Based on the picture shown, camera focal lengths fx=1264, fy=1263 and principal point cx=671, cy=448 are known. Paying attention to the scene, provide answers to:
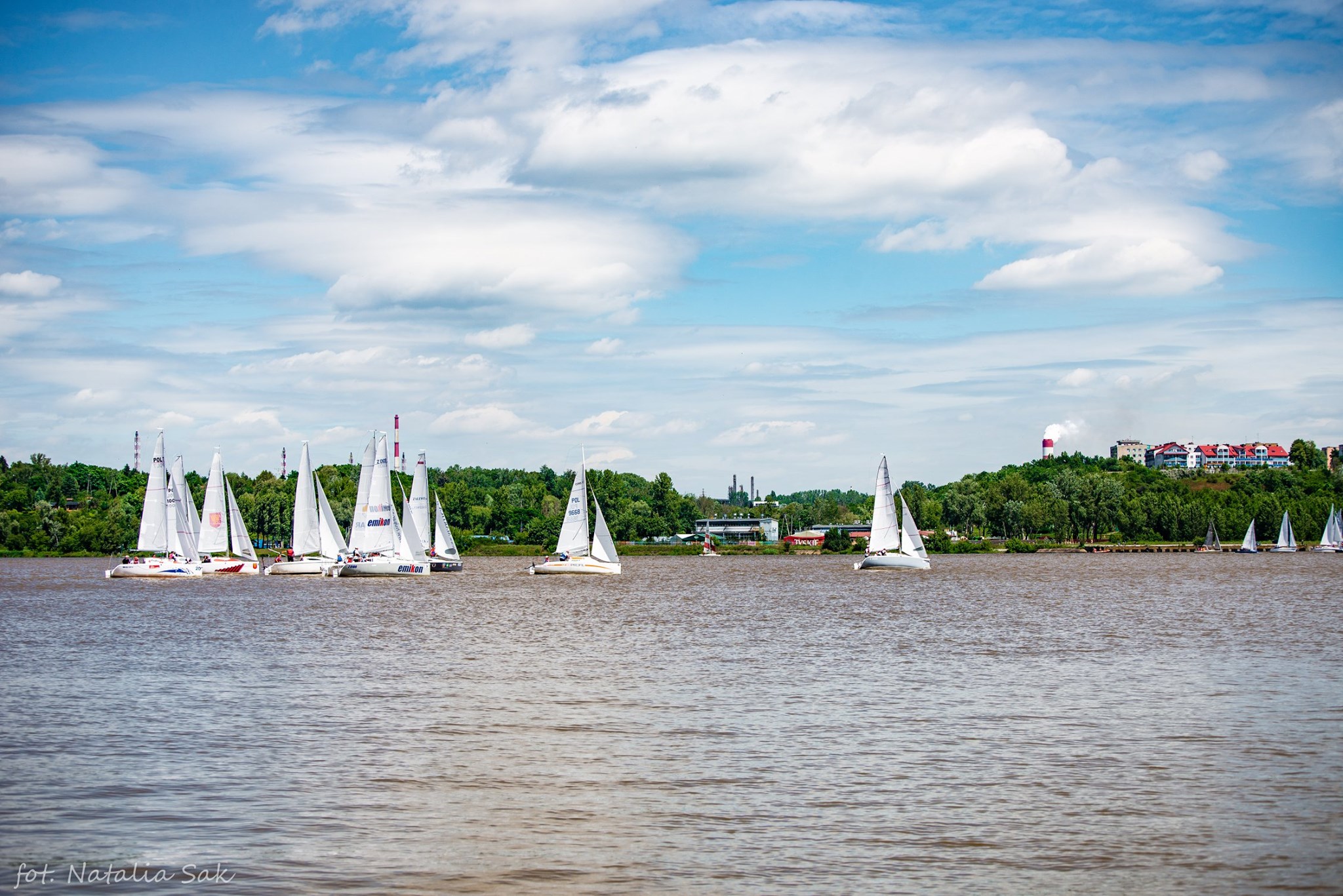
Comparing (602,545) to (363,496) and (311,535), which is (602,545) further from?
(311,535)

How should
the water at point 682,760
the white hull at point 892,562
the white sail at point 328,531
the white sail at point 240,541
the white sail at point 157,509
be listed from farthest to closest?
1. the white sail at point 240,541
2. the white hull at point 892,562
3. the white sail at point 328,531
4. the white sail at point 157,509
5. the water at point 682,760

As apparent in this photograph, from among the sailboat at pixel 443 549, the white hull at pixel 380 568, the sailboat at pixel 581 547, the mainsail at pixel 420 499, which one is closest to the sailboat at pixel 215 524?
the white hull at pixel 380 568

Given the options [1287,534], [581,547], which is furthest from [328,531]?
[1287,534]

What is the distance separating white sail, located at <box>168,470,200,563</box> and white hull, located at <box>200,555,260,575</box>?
7.10ft

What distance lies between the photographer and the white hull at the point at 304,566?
349 ft

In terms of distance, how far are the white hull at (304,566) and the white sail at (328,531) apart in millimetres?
853

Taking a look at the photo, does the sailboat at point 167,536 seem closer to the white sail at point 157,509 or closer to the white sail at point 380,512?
the white sail at point 157,509

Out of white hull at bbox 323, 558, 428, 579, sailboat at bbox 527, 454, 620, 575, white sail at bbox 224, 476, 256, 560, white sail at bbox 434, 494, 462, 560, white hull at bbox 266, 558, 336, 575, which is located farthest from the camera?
white sail at bbox 434, 494, 462, 560

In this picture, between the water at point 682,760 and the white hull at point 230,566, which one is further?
the white hull at point 230,566

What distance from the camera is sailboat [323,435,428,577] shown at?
315 ft

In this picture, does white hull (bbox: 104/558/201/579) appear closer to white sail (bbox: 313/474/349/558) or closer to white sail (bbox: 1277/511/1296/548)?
white sail (bbox: 313/474/349/558)

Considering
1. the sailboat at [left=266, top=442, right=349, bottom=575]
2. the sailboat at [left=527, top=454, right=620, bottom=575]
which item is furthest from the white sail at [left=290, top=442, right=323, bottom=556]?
the sailboat at [left=527, top=454, right=620, bottom=575]

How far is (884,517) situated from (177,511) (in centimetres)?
5474

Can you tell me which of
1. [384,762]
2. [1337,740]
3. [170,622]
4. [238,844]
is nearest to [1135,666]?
[1337,740]
